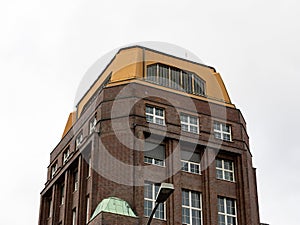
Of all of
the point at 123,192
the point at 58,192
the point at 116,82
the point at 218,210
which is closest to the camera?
the point at 123,192

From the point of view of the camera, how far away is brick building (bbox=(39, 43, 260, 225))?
37344mm

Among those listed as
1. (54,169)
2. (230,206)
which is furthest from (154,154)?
(54,169)

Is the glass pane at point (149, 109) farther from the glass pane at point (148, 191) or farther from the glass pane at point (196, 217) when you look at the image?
the glass pane at point (196, 217)

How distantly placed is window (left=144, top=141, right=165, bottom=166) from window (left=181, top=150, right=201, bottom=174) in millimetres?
1513

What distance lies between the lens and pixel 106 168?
37.7 m

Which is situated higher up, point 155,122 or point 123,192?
point 155,122

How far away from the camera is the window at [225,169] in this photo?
135 feet

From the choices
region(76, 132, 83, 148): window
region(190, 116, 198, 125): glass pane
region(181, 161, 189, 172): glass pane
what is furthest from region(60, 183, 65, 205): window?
region(190, 116, 198, 125): glass pane

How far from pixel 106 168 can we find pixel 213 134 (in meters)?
8.54

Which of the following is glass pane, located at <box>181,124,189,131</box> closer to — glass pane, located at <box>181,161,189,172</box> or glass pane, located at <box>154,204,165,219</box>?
glass pane, located at <box>181,161,189,172</box>

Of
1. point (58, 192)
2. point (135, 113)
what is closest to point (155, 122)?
point (135, 113)

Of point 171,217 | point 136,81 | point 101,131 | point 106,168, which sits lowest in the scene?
point 171,217

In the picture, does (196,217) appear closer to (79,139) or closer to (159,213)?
Result: (159,213)

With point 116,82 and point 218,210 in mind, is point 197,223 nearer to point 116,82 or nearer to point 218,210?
point 218,210
